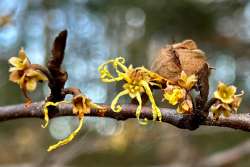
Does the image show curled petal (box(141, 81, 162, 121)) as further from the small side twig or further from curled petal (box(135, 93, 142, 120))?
the small side twig

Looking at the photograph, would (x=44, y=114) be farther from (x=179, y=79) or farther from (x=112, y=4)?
(x=112, y=4)

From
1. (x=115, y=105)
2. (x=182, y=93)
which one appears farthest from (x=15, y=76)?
(x=182, y=93)

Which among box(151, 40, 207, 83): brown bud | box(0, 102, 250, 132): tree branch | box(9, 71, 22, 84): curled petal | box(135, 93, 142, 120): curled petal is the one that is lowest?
box(0, 102, 250, 132): tree branch

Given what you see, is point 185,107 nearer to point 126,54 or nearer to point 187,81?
point 187,81

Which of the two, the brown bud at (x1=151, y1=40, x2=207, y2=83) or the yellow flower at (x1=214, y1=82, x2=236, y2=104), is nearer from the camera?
the yellow flower at (x1=214, y1=82, x2=236, y2=104)

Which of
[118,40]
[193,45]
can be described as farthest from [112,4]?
[193,45]

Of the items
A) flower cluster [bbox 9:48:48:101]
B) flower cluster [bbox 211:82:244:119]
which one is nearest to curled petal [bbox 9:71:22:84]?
flower cluster [bbox 9:48:48:101]
